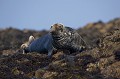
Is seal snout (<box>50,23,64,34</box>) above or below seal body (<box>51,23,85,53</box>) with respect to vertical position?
above

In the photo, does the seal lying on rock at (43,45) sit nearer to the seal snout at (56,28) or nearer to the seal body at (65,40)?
the seal body at (65,40)

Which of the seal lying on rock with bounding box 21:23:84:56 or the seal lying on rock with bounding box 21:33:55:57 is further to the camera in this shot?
the seal lying on rock with bounding box 21:33:55:57

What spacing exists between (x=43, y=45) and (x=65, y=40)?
1.40 metres

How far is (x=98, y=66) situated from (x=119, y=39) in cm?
196

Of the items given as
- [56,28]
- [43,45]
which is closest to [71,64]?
[56,28]

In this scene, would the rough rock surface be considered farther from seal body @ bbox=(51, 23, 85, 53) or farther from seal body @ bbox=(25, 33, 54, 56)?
seal body @ bbox=(25, 33, 54, 56)

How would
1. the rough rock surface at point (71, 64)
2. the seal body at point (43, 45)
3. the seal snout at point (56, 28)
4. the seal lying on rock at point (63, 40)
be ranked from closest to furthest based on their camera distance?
1. the rough rock surface at point (71, 64)
2. the seal snout at point (56, 28)
3. the seal lying on rock at point (63, 40)
4. the seal body at point (43, 45)

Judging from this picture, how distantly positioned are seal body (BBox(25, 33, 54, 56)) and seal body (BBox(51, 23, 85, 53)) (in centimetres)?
33

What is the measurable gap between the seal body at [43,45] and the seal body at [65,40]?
0.33 metres

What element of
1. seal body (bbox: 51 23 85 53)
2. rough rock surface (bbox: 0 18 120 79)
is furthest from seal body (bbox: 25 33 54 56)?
rough rock surface (bbox: 0 18 120 79)

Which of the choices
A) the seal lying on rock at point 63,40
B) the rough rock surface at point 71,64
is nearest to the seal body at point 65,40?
the seal lying on rock at point 63,40

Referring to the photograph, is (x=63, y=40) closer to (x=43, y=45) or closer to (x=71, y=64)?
(x=43, y=45)

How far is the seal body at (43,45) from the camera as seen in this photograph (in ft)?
59.7

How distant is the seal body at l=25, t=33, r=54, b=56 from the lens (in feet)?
59.7
